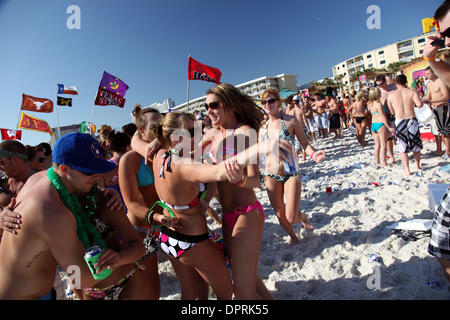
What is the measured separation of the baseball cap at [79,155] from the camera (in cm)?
154

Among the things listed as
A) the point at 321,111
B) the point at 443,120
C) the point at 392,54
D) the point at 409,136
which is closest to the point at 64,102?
the point at 321,111

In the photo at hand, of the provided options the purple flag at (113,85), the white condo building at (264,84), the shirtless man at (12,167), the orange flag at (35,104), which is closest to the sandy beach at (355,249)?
the shirtless man at (12,167)

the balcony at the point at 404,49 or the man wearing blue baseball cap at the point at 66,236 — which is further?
the balcony at the point at 404,49

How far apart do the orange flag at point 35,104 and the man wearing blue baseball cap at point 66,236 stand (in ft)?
40.5

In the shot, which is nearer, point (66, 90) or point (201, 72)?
point (201, 72)

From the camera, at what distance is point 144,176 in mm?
2598

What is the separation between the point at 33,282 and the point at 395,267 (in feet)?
10.1

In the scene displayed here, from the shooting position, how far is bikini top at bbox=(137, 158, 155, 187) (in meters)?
2.58

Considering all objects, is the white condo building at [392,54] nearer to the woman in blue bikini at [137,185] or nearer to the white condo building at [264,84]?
the white condo building at [264,84]

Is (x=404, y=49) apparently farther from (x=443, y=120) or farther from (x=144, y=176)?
(x=144, y=176)

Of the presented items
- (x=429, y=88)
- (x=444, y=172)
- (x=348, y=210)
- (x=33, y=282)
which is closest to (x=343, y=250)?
(x=348, y=210)

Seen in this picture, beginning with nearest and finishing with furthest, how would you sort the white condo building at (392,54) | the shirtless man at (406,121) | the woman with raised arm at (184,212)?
1. the woman with raised arm at (184,212)
2. the shirtless man at (406,121)
3. the white condo building at (392,54)

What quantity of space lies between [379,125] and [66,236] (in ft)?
22.3
